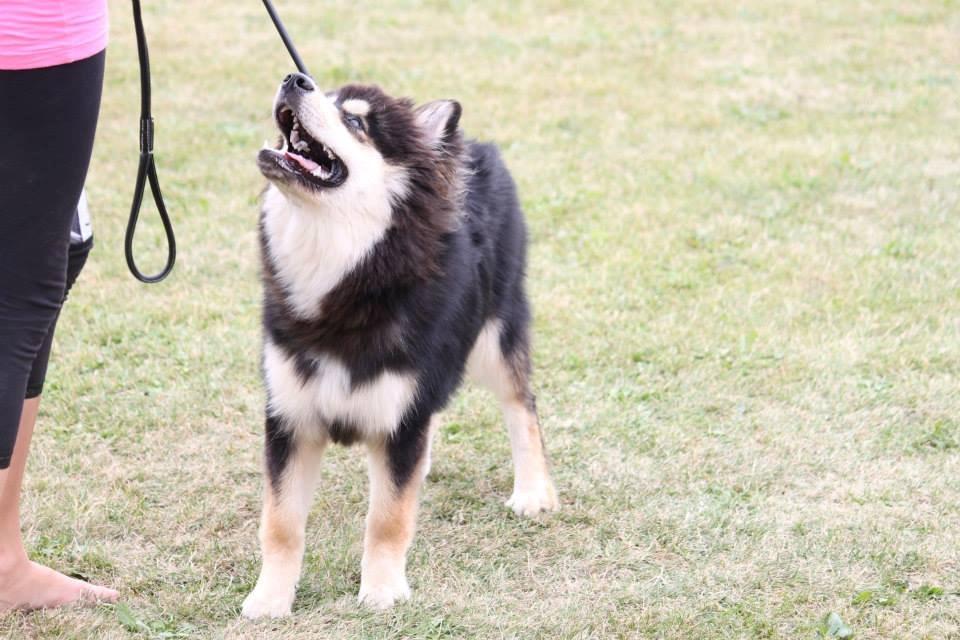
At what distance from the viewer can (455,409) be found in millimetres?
4363

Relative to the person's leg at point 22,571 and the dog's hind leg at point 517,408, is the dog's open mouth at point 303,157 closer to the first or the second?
the person's leg at point 22,571

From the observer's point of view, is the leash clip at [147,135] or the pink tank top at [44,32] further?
the leash clip at [147,135]

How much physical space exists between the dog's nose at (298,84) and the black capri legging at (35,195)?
0.52m

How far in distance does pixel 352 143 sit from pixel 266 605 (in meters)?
1.26

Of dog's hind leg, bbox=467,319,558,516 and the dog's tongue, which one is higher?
the dog's tongue

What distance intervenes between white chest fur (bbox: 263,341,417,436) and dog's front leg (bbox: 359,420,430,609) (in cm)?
8

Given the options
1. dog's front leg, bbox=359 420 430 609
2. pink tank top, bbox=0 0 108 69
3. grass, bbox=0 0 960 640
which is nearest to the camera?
pink tank top, bbox=0 0 108 69

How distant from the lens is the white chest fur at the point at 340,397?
Result: 9.70 feet

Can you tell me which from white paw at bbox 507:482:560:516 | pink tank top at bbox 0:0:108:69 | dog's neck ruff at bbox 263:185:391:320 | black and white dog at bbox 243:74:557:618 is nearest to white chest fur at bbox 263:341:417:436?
black and white dog at bbox 243:74:557:618

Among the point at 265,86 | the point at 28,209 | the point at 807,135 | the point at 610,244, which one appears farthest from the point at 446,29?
the point at 28,209

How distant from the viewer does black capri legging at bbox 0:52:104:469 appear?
2.26 m

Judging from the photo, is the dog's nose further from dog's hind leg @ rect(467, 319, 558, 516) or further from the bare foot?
the bare foot

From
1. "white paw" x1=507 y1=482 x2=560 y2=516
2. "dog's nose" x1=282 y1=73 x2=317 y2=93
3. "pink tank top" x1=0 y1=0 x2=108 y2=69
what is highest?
"pink tank top" x1=0 y1=0 x2=108 y2=69

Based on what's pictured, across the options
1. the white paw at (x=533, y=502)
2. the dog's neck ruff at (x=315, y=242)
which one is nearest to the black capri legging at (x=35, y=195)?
the dog's neck ruff at (x=315, y=242)
